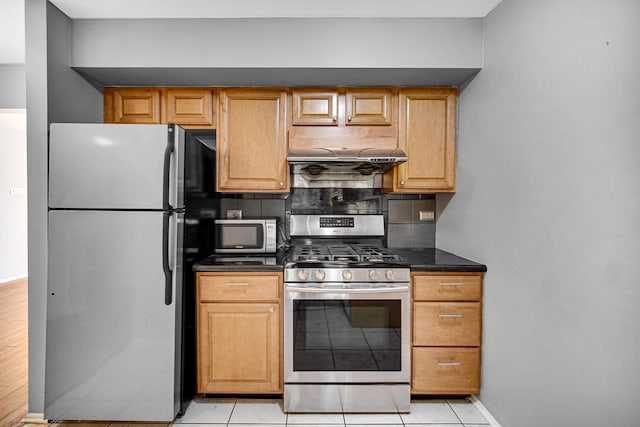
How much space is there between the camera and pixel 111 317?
1938 millimetres

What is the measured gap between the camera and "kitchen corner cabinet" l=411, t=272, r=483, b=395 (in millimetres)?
2180

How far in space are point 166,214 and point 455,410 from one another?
82.9 inches

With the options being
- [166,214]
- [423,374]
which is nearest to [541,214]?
[423,374]

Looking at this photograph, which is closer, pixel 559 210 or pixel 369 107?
pixel 559 210

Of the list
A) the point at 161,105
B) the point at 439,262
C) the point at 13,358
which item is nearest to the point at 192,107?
the point at 161,105

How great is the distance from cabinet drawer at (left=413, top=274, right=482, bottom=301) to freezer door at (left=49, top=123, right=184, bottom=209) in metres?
1.58

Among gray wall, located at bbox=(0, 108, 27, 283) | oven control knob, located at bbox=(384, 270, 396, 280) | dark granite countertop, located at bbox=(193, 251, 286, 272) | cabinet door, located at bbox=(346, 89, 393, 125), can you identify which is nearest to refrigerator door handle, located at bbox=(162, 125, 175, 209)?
dark granite countertop, located at bbox=(193, 251, 286, 272)

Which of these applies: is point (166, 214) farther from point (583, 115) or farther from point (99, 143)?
point (583, 115)

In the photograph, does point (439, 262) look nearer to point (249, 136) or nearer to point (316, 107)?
point (316, 107)

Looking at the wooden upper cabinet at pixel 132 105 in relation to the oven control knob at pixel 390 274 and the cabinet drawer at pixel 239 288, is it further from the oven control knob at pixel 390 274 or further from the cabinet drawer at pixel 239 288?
the oven control knob at pixel 390 274

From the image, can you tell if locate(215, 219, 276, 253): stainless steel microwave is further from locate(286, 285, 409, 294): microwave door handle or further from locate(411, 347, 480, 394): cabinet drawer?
locate(411, 347, 480, 394): cabinet drawer

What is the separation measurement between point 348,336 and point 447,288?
0.69m

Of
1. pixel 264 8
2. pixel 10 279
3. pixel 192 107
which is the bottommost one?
pixel 10 279

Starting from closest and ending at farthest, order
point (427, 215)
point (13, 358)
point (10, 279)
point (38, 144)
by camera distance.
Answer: point (38, 144) → point (13, 358) → point (427, 215) → point (10, 279)
